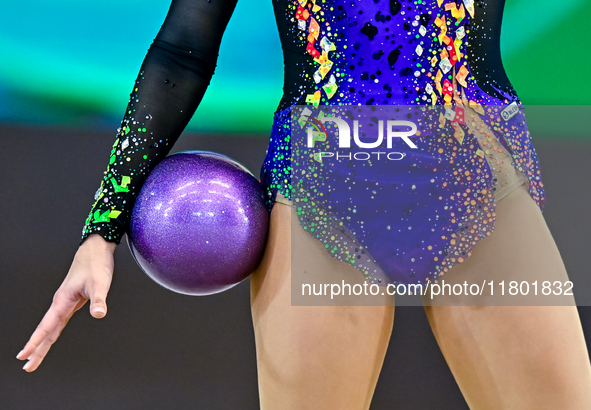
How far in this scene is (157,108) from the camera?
73 centimetres

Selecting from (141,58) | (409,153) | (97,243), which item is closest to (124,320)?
(141,58)

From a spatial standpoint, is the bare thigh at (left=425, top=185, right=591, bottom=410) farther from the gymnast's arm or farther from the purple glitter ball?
the gymnast's arm

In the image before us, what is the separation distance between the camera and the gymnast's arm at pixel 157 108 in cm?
69

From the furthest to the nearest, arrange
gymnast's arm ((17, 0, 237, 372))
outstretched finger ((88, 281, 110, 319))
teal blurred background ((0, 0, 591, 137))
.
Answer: teal blurred background ((0, 0, 591, 137)) < gymnast's arm ((17, 0, 237, 372)) < outstretched finger ((88, 281, 110, 319))

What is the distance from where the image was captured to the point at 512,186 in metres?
0.67

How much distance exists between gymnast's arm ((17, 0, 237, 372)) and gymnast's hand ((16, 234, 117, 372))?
0.01 meters

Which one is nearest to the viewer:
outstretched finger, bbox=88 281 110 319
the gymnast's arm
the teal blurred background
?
outstretched finger, bbox=88 281 110 319

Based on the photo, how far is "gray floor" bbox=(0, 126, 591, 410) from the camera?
5.59 feet

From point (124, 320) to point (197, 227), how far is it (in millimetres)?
1193

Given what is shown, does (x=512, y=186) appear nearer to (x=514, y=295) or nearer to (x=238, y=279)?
(x=514, y=295)

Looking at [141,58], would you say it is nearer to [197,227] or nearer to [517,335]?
[197,227]

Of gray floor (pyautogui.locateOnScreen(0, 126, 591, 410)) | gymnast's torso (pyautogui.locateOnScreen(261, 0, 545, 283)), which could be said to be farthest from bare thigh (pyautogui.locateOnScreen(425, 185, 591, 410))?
gray floor (pyautogui.locateOnScreen(0, 126, 591, 410))

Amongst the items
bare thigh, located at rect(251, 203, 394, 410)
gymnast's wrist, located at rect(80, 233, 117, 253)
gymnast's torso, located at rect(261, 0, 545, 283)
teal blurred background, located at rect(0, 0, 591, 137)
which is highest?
teal blurred background, located at rect(0, 0, 591, 137)

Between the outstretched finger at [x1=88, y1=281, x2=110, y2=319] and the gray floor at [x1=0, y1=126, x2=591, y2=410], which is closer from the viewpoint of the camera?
the outstretched finger at [x1=88, y1=281, x2=110, y2=319]
